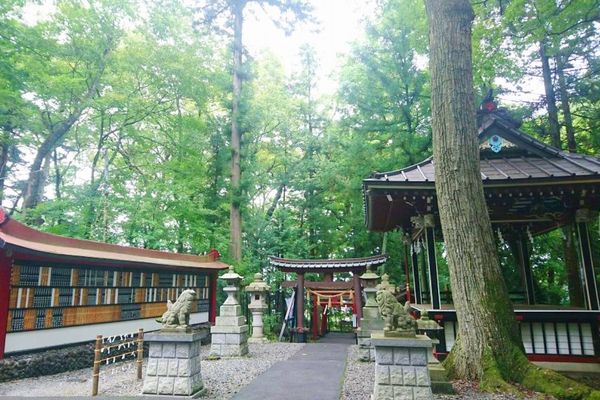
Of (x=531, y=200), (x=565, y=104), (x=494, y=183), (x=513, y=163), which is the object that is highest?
(x=565, y=104)

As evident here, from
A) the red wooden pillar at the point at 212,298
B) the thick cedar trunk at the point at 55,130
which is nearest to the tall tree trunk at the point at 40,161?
the thick cedar trunk at the point at 55,130

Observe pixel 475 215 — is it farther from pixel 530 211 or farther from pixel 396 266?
pixel 396 266

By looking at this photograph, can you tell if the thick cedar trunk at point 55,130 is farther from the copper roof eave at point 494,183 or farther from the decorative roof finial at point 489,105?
the decorative roof finial at point 489,105

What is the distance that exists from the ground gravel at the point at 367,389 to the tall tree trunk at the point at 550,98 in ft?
35.3

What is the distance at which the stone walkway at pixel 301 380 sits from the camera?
5.79 m

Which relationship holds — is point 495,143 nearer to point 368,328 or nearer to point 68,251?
point 368,328

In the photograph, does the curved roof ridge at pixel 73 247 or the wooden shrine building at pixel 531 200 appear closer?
the curved roof ridge at pixel 73 247

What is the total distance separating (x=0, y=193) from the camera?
15648mm

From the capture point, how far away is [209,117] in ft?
63.6

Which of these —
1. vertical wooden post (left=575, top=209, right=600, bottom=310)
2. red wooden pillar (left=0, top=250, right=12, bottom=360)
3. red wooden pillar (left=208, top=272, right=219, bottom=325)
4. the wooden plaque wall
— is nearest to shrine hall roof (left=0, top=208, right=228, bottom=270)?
red wooden pillar (left=0, top=250, right=12, bottom=360)

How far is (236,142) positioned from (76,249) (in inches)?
385

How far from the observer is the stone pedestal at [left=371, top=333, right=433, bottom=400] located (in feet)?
16.0

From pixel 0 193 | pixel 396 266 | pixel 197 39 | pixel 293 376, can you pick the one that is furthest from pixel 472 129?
pixel 0 193

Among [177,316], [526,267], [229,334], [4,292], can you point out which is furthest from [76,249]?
[526,267]
